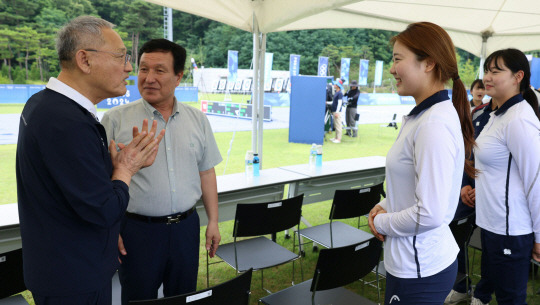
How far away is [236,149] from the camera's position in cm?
903

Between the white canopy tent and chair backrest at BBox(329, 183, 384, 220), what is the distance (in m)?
1.25

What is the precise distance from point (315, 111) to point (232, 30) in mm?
16822

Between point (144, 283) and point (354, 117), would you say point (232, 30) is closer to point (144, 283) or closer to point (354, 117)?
point (354, 117)

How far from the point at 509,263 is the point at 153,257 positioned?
1678 millimetres

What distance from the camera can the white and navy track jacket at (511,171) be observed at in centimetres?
165

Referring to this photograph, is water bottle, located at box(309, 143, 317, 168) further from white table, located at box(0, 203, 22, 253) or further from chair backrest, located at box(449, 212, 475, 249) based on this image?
white table, located at box(0, 203, 22, 253)

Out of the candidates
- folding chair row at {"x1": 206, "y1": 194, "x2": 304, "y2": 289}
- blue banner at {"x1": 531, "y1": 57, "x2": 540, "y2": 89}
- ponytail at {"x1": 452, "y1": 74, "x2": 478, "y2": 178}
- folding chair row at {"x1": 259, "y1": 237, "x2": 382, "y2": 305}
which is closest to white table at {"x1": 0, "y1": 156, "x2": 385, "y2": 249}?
folding chair row at {"x1": 206, "y1": 194, "x2": 304, "y2": 289}

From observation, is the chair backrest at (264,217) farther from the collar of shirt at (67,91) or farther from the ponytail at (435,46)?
the ponytail at (435,46)

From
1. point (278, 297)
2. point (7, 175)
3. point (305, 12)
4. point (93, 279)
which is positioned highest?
point (305, 12)

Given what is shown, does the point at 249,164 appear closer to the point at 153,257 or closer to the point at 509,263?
the point at 153,257

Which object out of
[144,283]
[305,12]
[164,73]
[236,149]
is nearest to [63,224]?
[144,283]

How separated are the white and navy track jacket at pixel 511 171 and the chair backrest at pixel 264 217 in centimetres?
113

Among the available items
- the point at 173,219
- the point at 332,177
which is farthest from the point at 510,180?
the point at 332,177

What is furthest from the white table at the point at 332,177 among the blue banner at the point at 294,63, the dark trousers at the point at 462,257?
the blue banner at the point at 294,63
